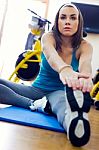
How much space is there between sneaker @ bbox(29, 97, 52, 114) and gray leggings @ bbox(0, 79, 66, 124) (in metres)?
0.03

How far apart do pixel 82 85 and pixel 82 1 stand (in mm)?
3405

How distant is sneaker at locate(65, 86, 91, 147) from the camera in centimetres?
118

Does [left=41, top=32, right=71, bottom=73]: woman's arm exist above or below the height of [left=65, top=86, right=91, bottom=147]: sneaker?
above

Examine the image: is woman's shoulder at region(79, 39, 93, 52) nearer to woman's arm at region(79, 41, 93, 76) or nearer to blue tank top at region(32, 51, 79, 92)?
woman's arm at region(79, 41, 93, 76)

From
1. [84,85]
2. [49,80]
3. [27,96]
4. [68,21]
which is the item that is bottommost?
[27,96]

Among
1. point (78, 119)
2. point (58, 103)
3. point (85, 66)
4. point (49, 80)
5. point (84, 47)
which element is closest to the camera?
point (78, 119)

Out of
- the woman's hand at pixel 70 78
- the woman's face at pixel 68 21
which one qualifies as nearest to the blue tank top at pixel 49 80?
the woman's face at pixel 68 21

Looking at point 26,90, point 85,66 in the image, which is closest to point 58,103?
point 85,66

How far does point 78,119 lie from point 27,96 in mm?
756

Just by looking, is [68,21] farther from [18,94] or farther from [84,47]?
[18,94]

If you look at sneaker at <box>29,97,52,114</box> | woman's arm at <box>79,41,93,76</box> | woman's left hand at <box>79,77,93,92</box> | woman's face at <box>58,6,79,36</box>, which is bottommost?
sneaker at <box>29,97,52,114</box>

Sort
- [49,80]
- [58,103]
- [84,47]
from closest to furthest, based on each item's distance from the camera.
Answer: [58,103] < [84,47] < [49,80]

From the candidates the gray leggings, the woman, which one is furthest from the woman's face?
the gray leggings

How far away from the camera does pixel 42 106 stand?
1.70 meters
